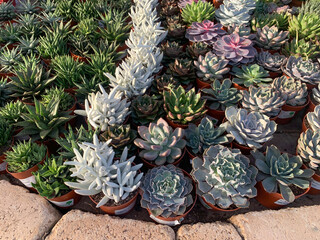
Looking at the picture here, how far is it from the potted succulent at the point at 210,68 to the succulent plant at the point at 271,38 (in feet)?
2.12

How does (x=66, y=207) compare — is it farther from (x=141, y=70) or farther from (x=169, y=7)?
(x=169, y=7)

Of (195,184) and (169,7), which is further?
(169,7)

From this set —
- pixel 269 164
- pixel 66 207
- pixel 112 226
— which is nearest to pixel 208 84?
pixel 269 164

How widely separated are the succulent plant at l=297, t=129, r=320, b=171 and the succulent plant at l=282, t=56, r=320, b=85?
660mm

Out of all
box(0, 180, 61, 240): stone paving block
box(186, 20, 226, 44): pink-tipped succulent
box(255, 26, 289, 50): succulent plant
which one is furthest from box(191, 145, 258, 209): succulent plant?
box(255, 26, 289, 50): succulent plant

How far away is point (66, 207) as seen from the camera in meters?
1.78

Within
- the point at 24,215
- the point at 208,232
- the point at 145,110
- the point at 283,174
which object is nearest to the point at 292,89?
the point at 283,174

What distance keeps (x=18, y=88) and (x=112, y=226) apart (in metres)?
1.48

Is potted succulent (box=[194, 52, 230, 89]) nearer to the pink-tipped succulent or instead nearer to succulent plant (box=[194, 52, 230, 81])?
succulent plant (box=[194, 52, 230, 81])

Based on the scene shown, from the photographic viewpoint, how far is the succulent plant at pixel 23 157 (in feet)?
5.32

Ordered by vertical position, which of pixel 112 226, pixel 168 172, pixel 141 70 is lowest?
pixel 112 226

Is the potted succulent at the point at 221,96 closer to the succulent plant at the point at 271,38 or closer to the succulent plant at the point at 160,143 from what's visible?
the succulent plant at the point at 160,143

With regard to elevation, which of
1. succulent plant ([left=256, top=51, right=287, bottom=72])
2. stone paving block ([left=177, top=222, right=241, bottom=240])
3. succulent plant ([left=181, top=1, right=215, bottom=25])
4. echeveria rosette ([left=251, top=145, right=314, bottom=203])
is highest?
succulent plant ([left=181, top=1, right=215, bottom=25])

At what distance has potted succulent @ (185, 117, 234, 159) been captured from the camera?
5.70 feet
